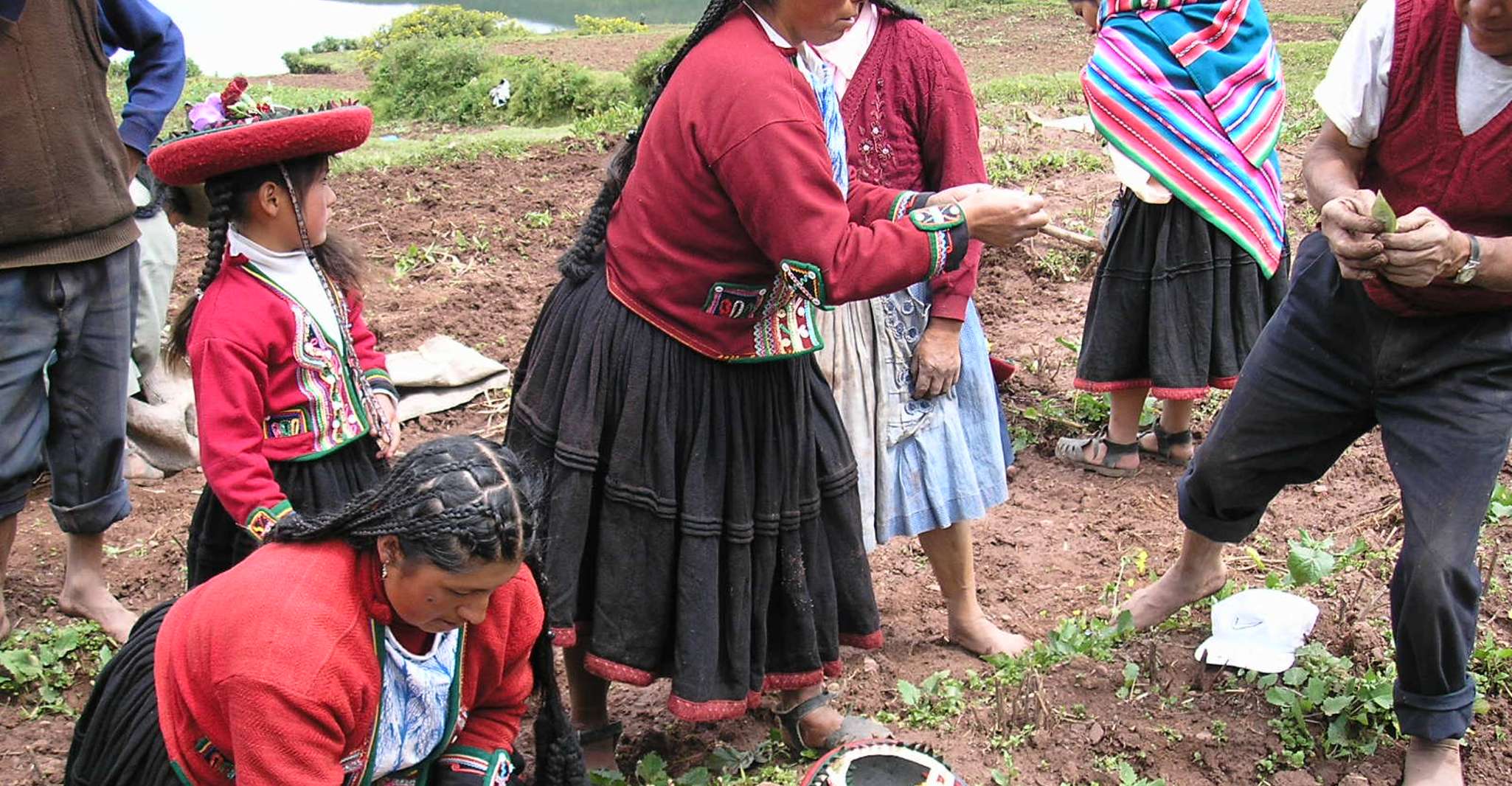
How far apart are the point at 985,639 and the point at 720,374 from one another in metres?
1.35

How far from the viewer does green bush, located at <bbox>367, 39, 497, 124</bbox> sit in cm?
1578

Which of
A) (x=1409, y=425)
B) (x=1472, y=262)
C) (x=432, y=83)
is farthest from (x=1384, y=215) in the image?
(x=432, y=83)

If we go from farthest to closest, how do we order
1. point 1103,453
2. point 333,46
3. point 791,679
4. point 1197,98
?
point 333,46 < point 1103,453 < point 1197,98 < point 791,679

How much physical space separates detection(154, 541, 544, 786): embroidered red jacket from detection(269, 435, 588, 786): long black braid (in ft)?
0.18

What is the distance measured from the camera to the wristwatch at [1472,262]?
8.13 feet

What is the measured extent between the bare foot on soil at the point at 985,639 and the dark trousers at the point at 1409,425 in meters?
0.85

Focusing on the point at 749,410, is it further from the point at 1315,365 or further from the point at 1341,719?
the point at 1341,719

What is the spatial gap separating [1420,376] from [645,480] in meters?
1.64

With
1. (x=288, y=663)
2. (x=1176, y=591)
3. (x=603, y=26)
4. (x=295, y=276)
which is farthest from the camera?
(x=603, y=26)

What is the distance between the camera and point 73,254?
346 cm

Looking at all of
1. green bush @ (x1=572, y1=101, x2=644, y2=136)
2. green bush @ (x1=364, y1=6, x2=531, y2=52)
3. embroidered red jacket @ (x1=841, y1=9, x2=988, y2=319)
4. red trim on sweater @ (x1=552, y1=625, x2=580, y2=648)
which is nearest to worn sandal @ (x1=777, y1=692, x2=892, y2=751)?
red trim on sweater @ (x1=552, y1=625, x2=580, y2=648)

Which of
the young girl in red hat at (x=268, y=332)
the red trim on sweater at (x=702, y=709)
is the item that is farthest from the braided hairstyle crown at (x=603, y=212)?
the red trim on sweater at (x=702, y=709)

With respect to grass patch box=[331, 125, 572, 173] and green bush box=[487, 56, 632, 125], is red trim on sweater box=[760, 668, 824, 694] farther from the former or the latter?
green bush box=[487, 56, 632, 125]

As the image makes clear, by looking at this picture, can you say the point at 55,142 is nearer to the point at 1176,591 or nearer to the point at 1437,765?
the point at 1176,591
